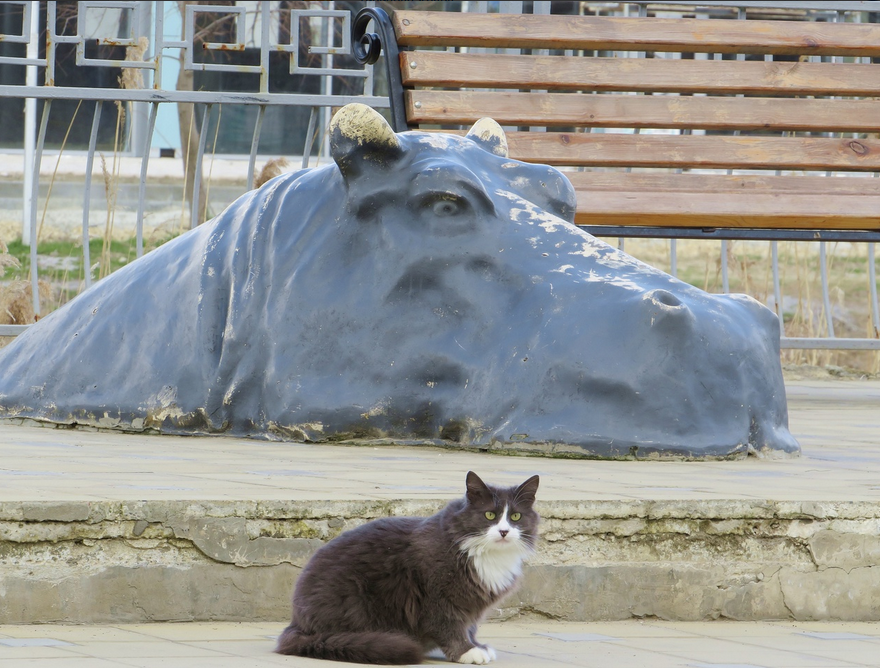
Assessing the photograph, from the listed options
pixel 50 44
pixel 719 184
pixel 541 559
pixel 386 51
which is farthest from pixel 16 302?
pixel 541 559

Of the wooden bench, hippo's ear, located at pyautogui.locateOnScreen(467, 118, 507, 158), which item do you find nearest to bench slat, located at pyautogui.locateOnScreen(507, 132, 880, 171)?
the wooden bench

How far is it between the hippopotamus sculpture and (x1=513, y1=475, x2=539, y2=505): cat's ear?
1.41m

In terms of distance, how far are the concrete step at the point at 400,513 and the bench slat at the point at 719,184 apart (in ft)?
11.0

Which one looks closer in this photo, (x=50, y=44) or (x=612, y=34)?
(x=50, y=44)

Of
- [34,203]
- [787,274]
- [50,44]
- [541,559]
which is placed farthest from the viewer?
[787,274]

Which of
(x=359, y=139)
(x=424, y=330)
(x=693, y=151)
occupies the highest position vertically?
(x=693, y=151)

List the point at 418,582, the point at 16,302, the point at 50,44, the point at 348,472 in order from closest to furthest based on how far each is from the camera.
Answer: the point at 418,582
the point at 348,472
the point at 50,44
the point at 16,302

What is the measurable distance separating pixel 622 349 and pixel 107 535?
180cm

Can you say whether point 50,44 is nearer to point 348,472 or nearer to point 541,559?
point 348,472

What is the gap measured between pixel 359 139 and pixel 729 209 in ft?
9.13

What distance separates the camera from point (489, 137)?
5141 millimetres

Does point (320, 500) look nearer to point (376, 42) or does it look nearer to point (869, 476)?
point (869, 476)

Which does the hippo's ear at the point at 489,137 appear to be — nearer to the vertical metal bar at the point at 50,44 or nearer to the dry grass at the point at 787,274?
the vertical metal bar at the point at 50,44

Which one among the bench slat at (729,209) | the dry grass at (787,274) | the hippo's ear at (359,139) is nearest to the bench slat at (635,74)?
the bench slat at (729,209)
